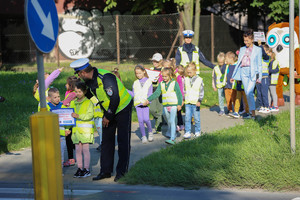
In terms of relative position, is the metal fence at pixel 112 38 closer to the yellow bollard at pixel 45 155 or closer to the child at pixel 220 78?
the child at pixel 220 78

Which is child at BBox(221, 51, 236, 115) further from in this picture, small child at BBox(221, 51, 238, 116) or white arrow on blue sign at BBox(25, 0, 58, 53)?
white arrow on blue sign at BBox(25, 0, 58, 53)

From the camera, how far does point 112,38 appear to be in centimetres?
2638

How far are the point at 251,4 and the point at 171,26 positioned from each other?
7716 millimetres

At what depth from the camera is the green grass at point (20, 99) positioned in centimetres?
1074

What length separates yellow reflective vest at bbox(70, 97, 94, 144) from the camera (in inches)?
315

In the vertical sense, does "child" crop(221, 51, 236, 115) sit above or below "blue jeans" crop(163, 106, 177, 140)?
above

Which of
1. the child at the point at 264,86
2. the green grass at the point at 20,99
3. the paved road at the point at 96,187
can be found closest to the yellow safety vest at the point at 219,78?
the green grass at the point at 20,99

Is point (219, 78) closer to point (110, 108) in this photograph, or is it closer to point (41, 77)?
point (110, 108)

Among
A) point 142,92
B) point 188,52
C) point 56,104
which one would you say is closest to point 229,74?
point 188,52

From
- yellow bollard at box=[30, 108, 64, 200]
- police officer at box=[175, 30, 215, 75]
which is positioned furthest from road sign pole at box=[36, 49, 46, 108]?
police officer at box=[175, 30, 215, 75]

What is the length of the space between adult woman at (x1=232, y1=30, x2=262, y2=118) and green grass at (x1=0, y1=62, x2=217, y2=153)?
1309mm

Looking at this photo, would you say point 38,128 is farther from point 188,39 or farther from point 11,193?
point 188,39

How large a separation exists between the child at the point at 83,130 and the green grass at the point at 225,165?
0.78 metres

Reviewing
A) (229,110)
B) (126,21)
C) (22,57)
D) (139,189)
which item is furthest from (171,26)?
(139,189)
